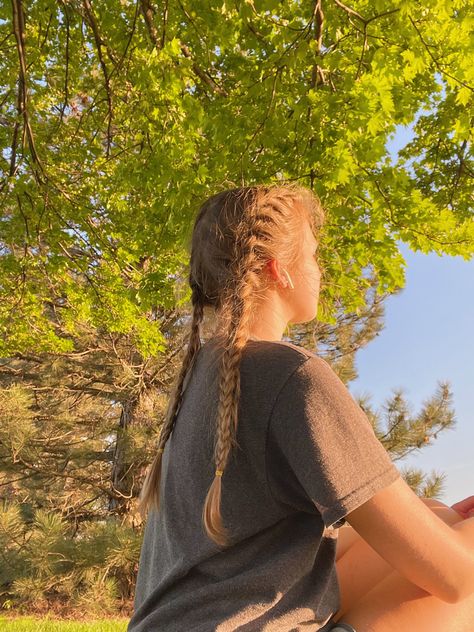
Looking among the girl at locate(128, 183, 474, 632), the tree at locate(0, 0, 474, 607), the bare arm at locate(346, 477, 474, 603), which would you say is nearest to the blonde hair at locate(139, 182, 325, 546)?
the girl at locate(128, 183, 474, 632)

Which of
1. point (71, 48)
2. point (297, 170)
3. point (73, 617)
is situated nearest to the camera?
point (297, 170)

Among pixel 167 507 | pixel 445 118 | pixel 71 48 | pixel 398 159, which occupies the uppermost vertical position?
pixel 71 48

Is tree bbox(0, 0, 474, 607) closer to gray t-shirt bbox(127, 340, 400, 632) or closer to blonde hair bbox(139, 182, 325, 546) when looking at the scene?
blonde hair bbox(139, 182, 325, 546)

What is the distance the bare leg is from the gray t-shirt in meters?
0.06

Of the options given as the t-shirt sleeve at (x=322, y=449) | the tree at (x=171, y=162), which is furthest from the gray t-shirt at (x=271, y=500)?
the tree at (x=171, y=162)

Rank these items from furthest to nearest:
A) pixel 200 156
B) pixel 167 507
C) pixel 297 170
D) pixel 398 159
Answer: pixel 398 159 → pixel 200 156 → pixel 297 170 → pixel 167 507

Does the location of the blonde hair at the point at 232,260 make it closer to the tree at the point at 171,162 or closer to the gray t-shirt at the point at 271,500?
the gray t-shirt at the point at 271,500

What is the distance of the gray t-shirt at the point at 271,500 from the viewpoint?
89cm

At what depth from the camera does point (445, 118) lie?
4867mm

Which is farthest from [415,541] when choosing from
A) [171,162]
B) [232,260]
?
[171,162]

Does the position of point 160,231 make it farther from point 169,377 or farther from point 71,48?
point 169,377

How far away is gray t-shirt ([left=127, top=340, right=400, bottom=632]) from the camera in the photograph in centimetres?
89

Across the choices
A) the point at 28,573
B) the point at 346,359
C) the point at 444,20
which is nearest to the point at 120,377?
the point at 28,573

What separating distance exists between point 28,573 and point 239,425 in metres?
9.85
